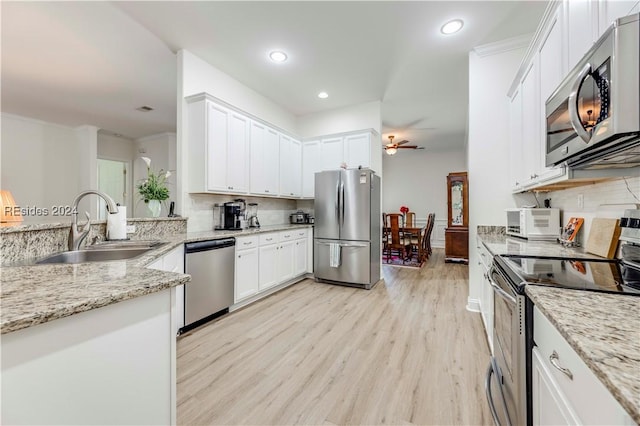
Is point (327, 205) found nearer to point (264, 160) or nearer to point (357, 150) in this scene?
point (357, 150)

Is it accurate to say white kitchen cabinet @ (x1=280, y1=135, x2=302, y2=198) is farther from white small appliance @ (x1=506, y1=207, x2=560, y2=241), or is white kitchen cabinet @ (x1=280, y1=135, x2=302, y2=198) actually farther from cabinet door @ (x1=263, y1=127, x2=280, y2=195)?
white small appliance @ (x1=506, y1=207, x2=560, y2=241)

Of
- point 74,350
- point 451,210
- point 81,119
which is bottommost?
point 74,350

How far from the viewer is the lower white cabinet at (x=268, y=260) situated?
3.15 m

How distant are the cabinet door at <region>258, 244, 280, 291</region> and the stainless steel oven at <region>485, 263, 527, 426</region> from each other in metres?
2.55

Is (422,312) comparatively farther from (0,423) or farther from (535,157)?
(0,423)

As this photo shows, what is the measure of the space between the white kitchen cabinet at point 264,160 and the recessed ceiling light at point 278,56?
86cm

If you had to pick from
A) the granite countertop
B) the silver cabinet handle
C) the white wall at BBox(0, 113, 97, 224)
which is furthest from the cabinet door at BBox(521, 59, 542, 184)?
the white wall at BBox(0, 113, 97, 224)

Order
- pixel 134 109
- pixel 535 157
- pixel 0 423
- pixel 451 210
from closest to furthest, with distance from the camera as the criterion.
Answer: pixel 0 423 → pixel 535 157 → pixel 134 109 → pixel 451 210

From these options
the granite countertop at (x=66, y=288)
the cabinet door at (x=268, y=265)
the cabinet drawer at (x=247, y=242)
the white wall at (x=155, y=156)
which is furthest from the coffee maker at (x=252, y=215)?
the white wall at (x=155, y=156)

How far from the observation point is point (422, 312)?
10.1 ft

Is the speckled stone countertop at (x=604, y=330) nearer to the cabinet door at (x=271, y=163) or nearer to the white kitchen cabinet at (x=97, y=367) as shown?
the white kitchen cabinet at (x=97, y=367)

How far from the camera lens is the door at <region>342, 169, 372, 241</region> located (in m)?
3.96

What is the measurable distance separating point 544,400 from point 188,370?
6.71 feet

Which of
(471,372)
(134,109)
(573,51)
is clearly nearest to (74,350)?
(471,372)
